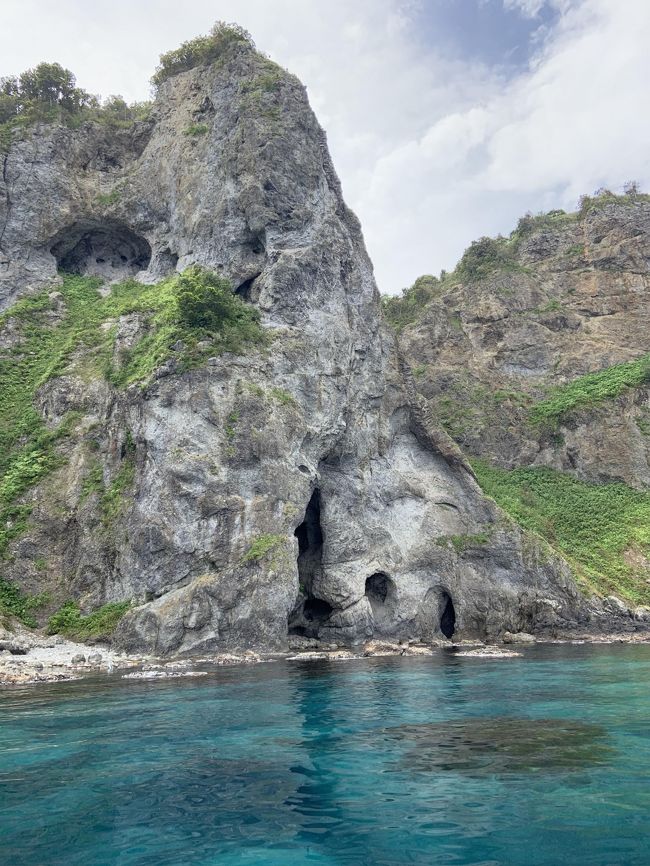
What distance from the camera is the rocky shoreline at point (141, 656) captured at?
19734 millimetres

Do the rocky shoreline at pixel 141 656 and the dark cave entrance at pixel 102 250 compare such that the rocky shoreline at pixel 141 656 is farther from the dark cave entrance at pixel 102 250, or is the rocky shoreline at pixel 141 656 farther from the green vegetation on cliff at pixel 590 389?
the dark cave entrance at pixel 102 250

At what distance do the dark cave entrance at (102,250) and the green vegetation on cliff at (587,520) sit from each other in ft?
113

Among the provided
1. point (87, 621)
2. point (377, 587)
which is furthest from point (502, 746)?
point (377, 587)

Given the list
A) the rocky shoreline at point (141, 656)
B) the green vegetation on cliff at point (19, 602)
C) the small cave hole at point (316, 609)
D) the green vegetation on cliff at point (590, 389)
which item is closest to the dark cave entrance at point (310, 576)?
the small cave hole at point (316, 609)

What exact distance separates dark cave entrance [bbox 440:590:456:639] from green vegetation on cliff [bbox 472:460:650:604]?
7.86 meters

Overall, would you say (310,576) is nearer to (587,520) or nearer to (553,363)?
(587,520)

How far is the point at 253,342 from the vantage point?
3391 centimetres

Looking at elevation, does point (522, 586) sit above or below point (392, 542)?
below

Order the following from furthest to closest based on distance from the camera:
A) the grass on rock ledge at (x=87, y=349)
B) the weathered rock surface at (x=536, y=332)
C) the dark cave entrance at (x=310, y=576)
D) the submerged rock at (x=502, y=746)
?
the weathered rock surface at (x=536, y=332) → the dark cave entrance at (x=310, y=576) → the grass on rock ledge at (x=87, y=349) → the submerged rock at (x=502, y=746)

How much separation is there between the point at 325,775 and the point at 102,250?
164ft

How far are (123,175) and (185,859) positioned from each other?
2124 inches

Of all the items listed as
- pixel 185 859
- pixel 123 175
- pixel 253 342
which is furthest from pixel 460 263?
pixel 185 859

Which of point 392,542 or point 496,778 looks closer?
point 496,778

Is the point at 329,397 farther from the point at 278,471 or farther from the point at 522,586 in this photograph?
the point at 522,586
